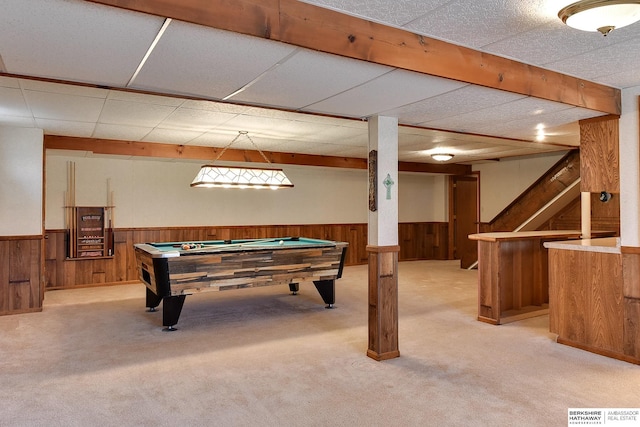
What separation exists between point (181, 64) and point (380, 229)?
77.8 inches

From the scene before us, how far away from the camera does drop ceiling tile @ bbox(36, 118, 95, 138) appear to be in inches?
187

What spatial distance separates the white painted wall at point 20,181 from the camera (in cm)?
517

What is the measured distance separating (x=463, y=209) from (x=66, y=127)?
27.1 ft

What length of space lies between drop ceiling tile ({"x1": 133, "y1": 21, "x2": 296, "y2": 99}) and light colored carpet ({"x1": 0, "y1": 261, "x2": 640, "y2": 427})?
2.07 meters

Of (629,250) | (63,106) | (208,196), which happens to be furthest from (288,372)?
(208,196)

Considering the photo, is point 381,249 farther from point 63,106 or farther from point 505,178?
point 505,178

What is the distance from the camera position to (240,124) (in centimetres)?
487

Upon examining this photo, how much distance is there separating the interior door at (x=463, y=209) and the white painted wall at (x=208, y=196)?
30cm

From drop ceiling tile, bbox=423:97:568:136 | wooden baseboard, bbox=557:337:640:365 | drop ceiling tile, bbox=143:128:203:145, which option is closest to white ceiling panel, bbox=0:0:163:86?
drop ceiling tile, bbox=143:128:203:145

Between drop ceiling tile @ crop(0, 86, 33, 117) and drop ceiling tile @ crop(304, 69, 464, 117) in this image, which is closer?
drop ceiling tile @ crop(304, 69, 464, 117)

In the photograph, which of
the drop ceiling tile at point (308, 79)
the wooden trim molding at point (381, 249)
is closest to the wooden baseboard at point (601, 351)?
the wooden trim molding at point (381, 249)

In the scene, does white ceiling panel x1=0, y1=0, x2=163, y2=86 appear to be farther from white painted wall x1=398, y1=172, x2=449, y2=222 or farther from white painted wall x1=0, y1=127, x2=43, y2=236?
white painted wall x1=398, y1=172, x2=449, y2=222

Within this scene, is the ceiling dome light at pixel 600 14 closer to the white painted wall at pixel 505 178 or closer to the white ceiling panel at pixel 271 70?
the white ceiling panel at pixel 271 70

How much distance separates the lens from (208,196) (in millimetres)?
8164
